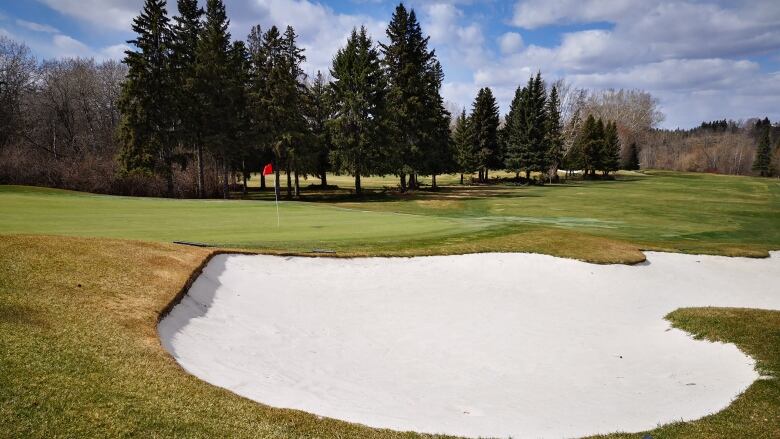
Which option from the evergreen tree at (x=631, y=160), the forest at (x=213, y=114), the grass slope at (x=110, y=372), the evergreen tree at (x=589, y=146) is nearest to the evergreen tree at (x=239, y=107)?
the forest at (x=213, y=114)

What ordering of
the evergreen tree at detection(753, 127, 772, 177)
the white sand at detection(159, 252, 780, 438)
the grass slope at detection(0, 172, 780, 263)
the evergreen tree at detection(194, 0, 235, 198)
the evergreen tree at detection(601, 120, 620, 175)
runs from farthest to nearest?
the evergreen tree at detection(753, 127, 772, 177)
the evergreen tree at detection(601, 120, 620, 175)
the evergreen tree at detection(194, 0, 235, 198)
the grass slope at detection(0, 172, 780, 263)
the white sand at detection(159, 252, 780, 438)

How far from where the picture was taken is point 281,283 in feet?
42.0

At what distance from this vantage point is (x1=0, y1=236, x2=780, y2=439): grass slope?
4.66 m

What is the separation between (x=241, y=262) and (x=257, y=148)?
33861mm

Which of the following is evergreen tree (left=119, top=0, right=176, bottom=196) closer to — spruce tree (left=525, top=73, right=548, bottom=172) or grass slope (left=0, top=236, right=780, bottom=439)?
grass slope (left=0, top=236, right=780, bottom=439)

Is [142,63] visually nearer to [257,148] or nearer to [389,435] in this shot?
[257,148]

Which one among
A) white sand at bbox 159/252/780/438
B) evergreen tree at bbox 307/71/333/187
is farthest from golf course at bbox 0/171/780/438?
evergreen tree at bbox 307/71/333/187

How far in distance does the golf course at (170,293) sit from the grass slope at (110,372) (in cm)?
2

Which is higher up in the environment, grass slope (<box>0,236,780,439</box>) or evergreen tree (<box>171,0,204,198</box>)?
evergreen tree (<box>171,0,204,198</box>)

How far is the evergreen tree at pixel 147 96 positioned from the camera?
129 ft

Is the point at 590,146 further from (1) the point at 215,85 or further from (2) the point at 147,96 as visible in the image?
(2) the point at 147,96

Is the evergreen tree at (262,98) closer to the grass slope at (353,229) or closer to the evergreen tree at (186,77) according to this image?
the evergreen tree at (186,77)

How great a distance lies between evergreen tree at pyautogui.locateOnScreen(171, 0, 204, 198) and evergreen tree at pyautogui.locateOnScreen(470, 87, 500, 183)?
45.5m

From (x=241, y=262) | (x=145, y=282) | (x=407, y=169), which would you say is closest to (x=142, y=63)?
(x=407, y=169)
